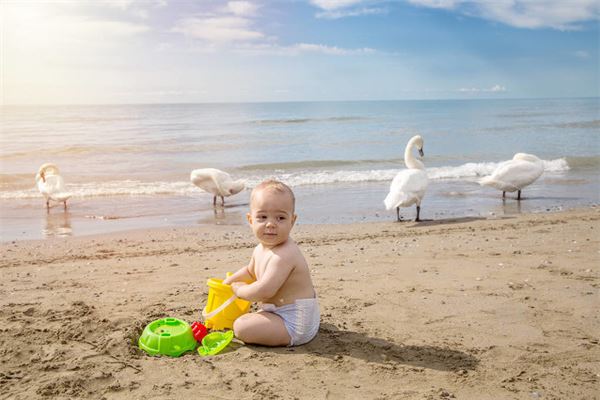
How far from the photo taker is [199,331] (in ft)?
13.2

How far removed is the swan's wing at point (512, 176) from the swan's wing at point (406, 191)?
8.40 ft

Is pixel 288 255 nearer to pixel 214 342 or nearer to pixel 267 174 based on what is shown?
pixel 214 342

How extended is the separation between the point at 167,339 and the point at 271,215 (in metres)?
1.08

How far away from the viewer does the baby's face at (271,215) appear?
3.83m

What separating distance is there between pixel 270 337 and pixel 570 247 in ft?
15.2

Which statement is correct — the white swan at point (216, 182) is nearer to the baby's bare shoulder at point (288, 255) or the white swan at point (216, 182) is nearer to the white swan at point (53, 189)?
the white swan at point (53, 189)

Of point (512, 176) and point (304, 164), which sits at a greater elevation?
point (304, 164)

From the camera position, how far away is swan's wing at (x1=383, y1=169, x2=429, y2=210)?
9719 millimetres

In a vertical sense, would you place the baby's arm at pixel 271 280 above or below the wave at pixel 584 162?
below

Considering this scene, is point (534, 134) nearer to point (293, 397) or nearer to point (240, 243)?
point (240, 243)

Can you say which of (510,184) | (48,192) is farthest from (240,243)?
(510,184)

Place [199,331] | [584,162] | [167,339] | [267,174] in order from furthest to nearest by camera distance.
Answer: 1. [584,162]
2. [267,174]
3. [199,331]
4. [167,339]

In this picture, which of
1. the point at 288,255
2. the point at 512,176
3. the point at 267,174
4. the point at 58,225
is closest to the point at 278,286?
the point at 288,255

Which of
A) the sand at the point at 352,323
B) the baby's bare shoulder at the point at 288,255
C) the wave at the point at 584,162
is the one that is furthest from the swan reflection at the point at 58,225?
the wave at the point at 584,162
